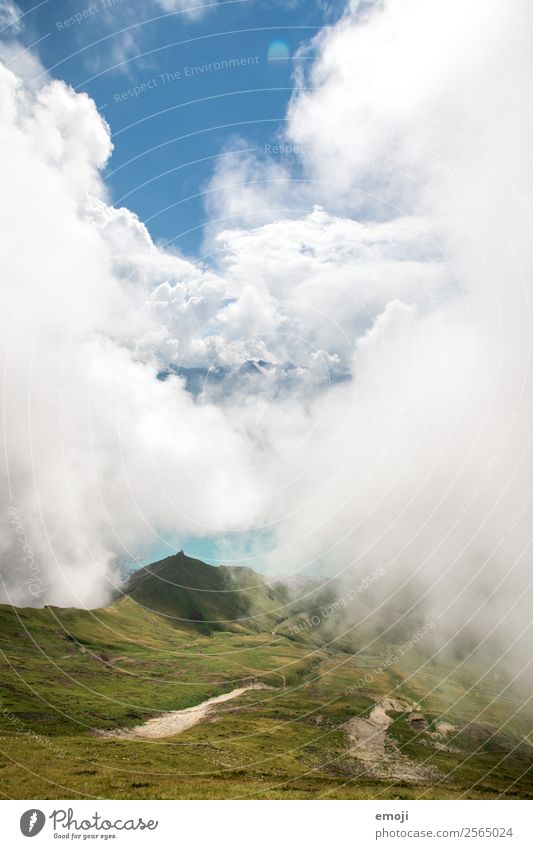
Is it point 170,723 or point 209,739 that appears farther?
point 170,723

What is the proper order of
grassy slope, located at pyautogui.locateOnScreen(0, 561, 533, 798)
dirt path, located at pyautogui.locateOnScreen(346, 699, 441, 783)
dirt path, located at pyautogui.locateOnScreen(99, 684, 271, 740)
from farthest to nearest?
dirt path, located at pyautogui.locateOnScreen(99, 684, 271, 740) < dirt path, located at pyautogui.locateOnScreen(346, 699, 441, 783) < grassy slope, located at pyautogui.locateOnScreen(0, 561, 533, 798)

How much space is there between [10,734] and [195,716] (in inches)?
2268

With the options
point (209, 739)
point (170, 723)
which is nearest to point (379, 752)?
point (209, 739)

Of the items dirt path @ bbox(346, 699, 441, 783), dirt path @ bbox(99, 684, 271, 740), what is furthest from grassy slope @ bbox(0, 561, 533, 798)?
dirt path @ bbox(99, 684, 271, 740)

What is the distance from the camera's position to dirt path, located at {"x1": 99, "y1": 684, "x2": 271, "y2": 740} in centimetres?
9762

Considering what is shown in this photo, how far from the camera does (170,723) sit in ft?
373

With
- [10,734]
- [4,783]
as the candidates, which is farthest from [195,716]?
[4,783]

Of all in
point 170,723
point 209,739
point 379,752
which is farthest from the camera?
point 170,723

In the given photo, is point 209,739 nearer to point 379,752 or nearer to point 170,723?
point 170,723

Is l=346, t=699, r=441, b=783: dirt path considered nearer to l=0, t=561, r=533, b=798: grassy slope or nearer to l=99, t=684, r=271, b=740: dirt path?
l=0, t=561, r=533, b=798: grassy slope

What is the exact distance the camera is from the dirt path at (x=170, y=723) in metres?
97.6

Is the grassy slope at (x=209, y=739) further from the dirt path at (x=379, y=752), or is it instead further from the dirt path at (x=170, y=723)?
the dirt path at (x=170, y=723)

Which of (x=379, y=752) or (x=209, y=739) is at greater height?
(x=209, y=739)
